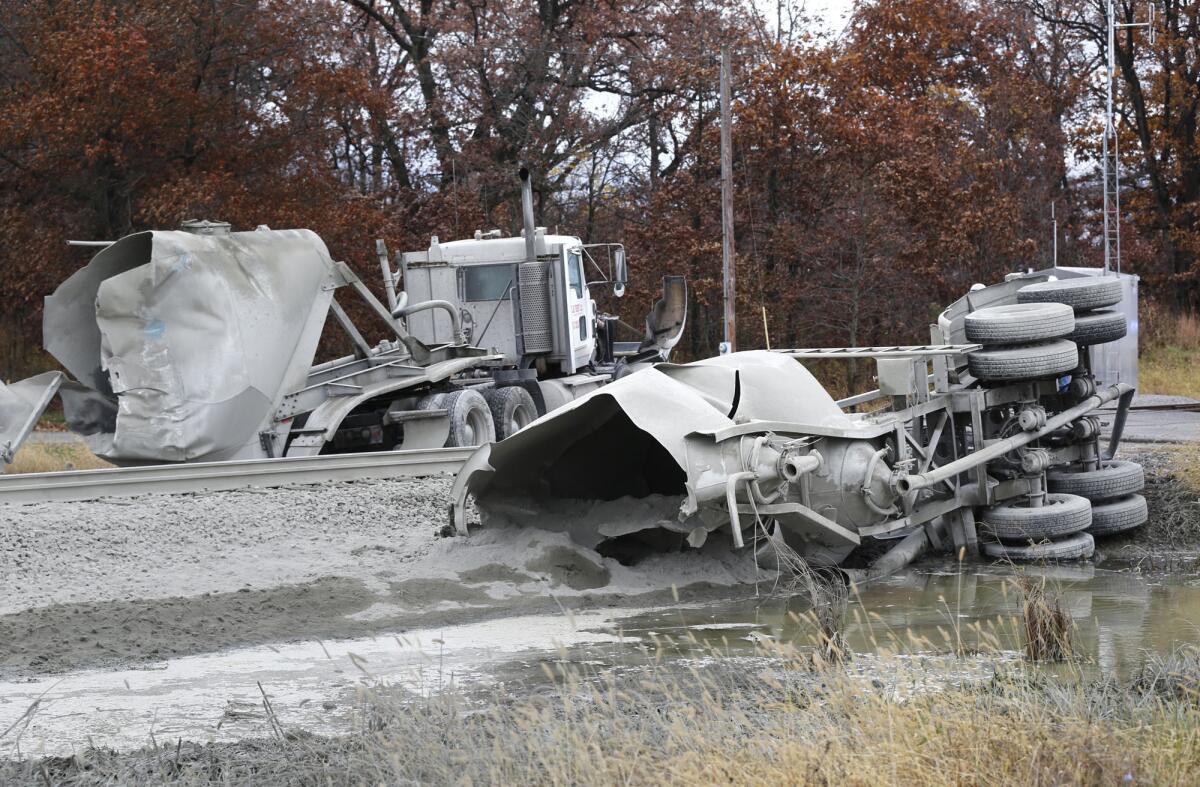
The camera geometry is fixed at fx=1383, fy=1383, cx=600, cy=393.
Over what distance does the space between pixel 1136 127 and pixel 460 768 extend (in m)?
36.1

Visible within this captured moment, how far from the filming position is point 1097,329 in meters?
10.9

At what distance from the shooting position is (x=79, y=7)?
2611 centimetres

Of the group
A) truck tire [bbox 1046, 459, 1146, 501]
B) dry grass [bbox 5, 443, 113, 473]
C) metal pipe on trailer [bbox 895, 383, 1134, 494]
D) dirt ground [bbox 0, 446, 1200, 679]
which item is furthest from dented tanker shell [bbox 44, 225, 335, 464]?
truck tire [bbox 1046, 459, 1146, 501]

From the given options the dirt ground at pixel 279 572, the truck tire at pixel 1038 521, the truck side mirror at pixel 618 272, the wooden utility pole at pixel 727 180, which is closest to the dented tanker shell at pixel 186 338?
the dirt ground at pixel 279 572

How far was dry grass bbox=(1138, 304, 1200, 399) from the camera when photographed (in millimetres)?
23375

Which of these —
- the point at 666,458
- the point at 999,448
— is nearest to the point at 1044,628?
the point at 999,448

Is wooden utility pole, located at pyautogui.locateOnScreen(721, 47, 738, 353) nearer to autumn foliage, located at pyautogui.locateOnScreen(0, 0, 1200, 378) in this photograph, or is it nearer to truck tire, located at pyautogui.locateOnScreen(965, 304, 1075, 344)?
autumn foliage, located at pyautogui.locateOnScreen(0, 0, 1200, 378)

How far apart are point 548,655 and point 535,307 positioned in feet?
37.8

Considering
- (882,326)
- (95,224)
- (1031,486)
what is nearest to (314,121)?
(95,224)

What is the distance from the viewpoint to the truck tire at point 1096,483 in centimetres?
1089

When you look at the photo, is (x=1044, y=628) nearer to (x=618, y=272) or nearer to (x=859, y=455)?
(x=859, y=455)

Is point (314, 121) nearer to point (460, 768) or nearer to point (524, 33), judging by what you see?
point (524, 33)

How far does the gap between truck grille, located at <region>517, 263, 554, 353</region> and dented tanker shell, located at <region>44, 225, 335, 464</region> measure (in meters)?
4.03

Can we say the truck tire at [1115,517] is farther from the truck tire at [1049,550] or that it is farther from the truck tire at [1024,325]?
the truck tire at [1024,325]
